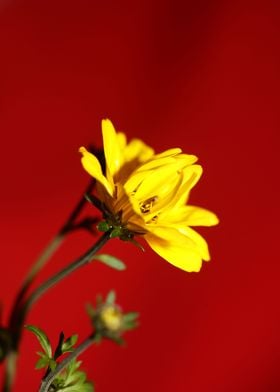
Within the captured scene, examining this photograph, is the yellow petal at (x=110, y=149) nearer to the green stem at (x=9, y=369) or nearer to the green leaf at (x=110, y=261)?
the green leaf at (x=110, y=261)

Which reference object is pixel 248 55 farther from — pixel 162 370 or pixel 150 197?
pixel 150 197

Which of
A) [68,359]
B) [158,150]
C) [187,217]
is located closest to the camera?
[68,359]

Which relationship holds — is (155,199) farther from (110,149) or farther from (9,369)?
(9,369)

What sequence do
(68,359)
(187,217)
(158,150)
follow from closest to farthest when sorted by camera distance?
(68,359) → (187,217) → (158,150)

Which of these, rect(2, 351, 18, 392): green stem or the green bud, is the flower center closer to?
the green bud

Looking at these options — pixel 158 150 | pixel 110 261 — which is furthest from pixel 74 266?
pixel 158 150

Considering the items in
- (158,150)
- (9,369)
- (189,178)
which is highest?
(158,150)

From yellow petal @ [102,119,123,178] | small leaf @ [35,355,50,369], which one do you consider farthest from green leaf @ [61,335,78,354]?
yellow petal @ [102,119,123,178]
